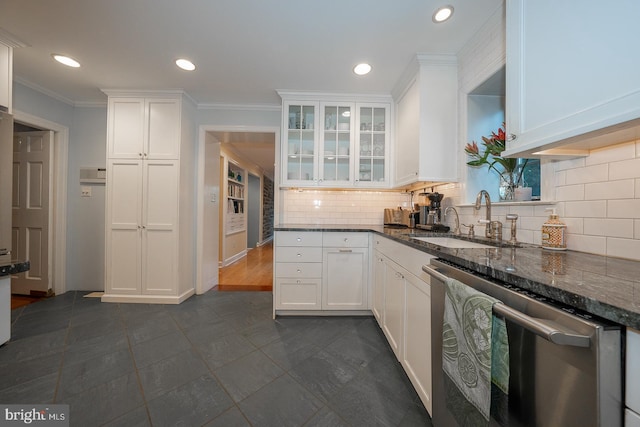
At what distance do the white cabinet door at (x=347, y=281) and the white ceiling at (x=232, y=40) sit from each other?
1.73m

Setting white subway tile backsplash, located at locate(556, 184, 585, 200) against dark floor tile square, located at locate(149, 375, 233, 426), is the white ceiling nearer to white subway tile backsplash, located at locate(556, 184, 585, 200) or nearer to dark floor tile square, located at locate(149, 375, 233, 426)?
white subway tile backsplash, located at locate(556, 184, 585, 200)

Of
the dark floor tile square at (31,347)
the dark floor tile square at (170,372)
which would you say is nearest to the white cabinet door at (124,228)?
the dark floor tile square at (31,347)

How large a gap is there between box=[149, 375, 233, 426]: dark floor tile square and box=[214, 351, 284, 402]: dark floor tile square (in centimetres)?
5

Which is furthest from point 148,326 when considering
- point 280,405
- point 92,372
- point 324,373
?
point 324,373

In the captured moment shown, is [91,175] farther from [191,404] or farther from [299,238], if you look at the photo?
[191,404]

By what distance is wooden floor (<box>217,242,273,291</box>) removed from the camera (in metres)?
3.18

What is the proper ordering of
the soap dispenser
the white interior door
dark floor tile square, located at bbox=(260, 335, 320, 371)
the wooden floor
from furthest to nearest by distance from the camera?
the wooden floor, the white interior door, dark floor tile square, located at bbox=(260, 335, 320, 371), the soap dispenser

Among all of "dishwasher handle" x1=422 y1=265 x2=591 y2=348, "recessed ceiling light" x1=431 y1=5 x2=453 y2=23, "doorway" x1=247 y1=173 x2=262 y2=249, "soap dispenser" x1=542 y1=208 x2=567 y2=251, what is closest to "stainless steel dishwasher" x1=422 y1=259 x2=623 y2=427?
"dishwasher handle" x1=422 y1=265 x2=591 y2=348

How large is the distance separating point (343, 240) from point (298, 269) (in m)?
0.52

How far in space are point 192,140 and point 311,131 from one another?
150 centimetres

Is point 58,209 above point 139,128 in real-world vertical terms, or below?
below

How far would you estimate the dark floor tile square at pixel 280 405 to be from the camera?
1164 millimetres

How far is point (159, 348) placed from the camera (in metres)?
1.75

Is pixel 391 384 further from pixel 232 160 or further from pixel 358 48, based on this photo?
pixel 232 160
